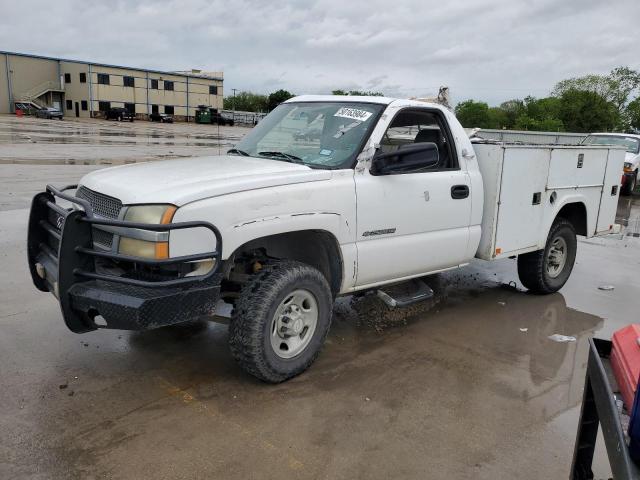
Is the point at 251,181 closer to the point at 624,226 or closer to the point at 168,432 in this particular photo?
the point at 168,432

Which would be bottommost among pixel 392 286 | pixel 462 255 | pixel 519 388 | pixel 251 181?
pixel 519 388

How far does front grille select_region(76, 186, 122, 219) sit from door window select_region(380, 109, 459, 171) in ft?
7.66

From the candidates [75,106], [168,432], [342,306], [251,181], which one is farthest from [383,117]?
[75,106]

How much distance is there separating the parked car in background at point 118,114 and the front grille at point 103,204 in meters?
66.7

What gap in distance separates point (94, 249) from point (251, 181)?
3.50 ft

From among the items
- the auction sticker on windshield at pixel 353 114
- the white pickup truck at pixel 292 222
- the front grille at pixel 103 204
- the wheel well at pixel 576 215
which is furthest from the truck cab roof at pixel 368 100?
the wheel well at pixel 576 215

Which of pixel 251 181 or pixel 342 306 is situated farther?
pixel 342 306

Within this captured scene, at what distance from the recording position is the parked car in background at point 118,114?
65.4m

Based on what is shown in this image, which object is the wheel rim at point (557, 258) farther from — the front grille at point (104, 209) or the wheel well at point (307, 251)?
the front grille at point (104, 209)

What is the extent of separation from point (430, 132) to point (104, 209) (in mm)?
2899

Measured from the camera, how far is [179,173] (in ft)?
12.7

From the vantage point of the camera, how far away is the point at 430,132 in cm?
507

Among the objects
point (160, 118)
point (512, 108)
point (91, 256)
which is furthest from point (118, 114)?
point (91, 256)

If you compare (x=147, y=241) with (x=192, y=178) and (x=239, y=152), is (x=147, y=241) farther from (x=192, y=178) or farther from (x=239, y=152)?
(x=239, y=152)
